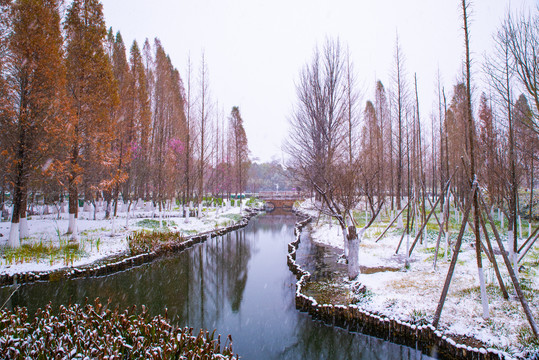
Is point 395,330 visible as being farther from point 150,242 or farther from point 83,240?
point 83,240

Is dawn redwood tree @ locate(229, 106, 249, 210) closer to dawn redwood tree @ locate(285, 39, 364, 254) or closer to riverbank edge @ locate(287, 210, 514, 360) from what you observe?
dawn redwood tree @ locate(285, 39, 364, 254)

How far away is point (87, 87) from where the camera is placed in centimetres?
1255

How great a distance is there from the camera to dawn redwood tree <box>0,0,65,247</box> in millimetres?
9805

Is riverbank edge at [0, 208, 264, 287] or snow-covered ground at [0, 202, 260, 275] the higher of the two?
snow-covered ground at [0, 202, 260, 275]

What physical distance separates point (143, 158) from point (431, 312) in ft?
65.8

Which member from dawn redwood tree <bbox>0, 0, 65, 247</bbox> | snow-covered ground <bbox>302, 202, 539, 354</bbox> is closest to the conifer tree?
dawn redwood tree <bbox>0, 0, 65, 247</bbox>

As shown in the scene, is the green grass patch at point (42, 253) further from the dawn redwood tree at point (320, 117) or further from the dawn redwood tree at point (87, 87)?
the dawn redwood tree at point (320, 117)

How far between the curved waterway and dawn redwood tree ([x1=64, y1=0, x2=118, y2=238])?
5.06m

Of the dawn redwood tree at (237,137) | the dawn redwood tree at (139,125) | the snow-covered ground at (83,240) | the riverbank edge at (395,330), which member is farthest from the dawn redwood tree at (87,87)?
the dawn redwood tree at (237,137)

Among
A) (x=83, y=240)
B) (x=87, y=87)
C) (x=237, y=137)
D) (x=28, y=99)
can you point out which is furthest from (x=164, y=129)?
(x=83, y=240)

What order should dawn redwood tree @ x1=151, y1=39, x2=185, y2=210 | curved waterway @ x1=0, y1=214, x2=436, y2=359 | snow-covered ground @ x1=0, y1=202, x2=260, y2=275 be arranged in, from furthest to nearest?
dawn redwood tree @ x1=151, y1=39, x2=185, y2=210
snow-covered ground @ x1=0, y1=202, x2=260, y2=275
curved waterway @ x1=0, y1=214, x2=436, y2=359

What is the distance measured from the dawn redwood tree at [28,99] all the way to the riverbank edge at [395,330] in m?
9.75

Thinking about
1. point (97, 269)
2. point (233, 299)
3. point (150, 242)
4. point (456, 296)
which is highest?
point (150, 242)

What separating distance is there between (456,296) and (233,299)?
197 inches
